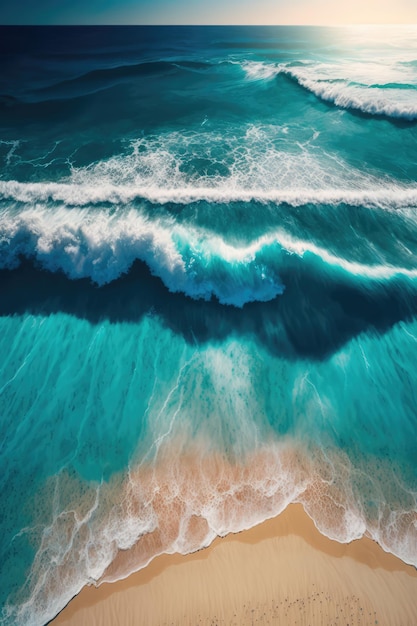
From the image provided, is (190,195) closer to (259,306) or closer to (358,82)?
(259,306)

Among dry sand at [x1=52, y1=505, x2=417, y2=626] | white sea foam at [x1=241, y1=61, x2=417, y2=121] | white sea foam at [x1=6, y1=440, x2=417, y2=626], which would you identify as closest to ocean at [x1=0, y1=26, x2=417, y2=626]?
white sea foam at [x1=6, y1=440, x2=417, y2=626]

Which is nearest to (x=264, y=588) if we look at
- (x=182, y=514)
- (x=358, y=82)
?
(x=182, y=514)

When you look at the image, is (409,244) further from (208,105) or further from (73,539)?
(208,105)

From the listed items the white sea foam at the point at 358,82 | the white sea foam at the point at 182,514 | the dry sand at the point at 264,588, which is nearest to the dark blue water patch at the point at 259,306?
the white sea foam at the point at 182,514

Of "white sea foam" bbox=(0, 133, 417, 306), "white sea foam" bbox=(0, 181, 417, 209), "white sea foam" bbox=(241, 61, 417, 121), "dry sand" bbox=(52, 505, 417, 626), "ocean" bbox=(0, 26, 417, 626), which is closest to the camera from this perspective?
"dry sand" bbox=(52, 505, 417, 626)

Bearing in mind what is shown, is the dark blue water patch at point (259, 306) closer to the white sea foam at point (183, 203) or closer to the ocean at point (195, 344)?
the ocean at point (195, 344)

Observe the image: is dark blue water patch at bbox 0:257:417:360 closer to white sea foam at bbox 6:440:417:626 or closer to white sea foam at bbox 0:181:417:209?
white sea foam at bbox 6:440:417:626
